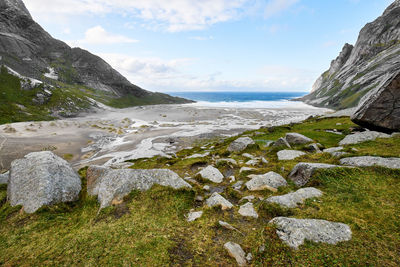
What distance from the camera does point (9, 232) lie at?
7.32 m

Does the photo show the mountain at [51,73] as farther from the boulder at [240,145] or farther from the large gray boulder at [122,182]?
the boulder at [240,145]

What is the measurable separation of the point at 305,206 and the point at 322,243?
2234mm

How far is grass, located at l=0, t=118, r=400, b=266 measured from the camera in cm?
488

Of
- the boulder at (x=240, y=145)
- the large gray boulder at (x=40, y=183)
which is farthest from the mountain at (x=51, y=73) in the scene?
the boulder at (x=240, y=145)

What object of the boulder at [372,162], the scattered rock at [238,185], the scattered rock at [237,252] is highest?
the boulder at [372,162]

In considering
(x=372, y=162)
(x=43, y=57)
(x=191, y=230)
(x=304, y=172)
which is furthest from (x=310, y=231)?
(x=43, y=57)

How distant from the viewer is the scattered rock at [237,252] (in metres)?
5.09

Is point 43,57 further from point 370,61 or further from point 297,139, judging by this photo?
point 370,61

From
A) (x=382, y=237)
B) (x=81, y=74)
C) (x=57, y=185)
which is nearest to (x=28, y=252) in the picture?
(x=57, y=185)

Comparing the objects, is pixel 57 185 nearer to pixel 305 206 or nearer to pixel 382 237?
pixel 305 206

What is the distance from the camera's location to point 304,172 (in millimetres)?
9656

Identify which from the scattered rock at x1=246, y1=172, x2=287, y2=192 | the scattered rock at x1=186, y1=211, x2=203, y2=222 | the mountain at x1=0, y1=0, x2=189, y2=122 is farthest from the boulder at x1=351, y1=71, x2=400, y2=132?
the mountain at x1=0, y1=0, x2=189, y2=122

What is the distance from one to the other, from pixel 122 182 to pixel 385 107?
938 inches

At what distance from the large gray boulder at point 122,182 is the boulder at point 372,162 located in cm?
985
